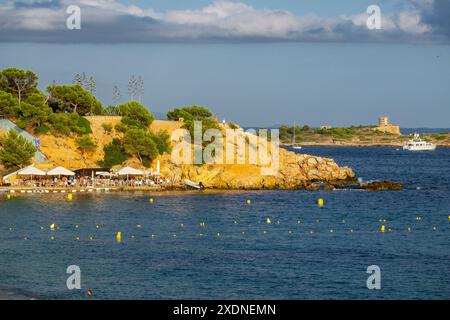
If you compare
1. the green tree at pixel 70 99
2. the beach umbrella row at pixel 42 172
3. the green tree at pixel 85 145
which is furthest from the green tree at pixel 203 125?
the beach umbrella row at pixel 42 172

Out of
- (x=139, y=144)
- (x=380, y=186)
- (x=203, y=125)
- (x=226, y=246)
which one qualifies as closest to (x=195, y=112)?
(x=203, y=125)

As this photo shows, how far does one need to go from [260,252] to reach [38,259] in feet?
48.5

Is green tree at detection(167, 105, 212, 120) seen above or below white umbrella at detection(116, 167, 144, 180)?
above

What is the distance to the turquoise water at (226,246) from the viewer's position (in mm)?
44375

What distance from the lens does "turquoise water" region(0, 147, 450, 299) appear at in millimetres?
44375

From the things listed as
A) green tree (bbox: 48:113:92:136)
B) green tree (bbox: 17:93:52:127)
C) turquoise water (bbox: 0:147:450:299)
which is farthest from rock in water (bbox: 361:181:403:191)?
green tree (bbox: 17:93:52:127)

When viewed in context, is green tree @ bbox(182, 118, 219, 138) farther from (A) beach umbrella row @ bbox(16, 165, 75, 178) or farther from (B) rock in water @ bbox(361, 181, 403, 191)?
(A) beach umbrella row @ bbox(16, 165, 75, 178)

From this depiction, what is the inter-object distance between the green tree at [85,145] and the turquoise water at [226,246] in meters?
14.9

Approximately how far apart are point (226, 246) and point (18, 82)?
65.0m

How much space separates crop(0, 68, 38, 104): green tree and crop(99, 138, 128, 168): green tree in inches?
661

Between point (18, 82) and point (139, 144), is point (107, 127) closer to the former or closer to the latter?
point (139, 144)

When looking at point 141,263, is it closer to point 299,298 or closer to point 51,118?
point 299,298

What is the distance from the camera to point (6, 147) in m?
95.5
